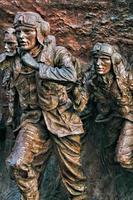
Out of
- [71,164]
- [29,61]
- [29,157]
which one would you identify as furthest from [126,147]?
[29,61]

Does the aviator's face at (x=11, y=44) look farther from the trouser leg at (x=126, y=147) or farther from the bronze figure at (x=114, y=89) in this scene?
the trouser leg at (x=126, y=147)

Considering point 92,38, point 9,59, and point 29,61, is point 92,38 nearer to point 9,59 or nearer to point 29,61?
point 9,59

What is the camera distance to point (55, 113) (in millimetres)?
7555

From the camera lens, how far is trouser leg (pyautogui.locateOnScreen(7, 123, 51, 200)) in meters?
7.44

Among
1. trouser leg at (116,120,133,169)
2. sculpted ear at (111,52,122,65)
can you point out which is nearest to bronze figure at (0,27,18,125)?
sculpted ear at (111,52,122,65)

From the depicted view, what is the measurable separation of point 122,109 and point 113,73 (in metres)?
0.40

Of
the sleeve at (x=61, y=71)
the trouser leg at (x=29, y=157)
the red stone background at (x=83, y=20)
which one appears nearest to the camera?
the sleeve at (x=61, y=71)

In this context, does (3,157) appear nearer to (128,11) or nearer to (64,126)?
(64,126)

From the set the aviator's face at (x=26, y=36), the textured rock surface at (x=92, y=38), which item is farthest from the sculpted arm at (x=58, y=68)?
the textured rock surface at (x=92, y=38)

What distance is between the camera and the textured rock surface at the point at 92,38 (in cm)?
812

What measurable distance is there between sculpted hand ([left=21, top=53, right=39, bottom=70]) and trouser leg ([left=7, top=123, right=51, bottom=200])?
0.69m

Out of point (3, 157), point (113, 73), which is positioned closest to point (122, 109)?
point (113, 73)

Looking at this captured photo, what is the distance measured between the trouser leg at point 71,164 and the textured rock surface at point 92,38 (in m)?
0.52

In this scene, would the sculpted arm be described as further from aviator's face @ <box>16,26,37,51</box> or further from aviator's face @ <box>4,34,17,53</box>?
aviator's face @ <box>4,34,17,53</box>
